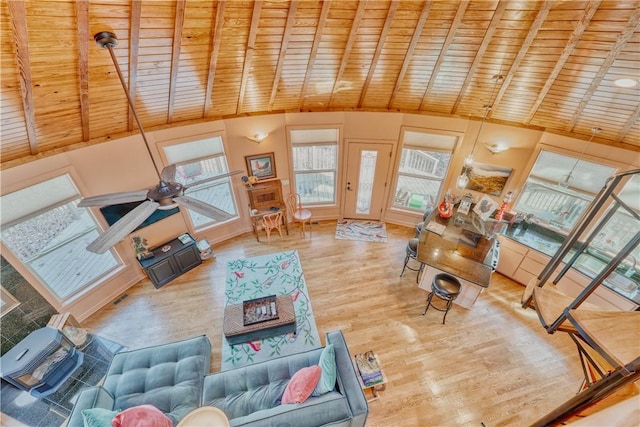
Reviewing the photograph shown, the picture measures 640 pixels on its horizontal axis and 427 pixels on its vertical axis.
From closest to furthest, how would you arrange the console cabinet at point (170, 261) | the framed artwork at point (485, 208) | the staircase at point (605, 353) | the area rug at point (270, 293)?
the staircase at point (605, 353), the area rug at point (270, 293), the framed artwork at point (485, 208), the console cabinet at point (170, 261)

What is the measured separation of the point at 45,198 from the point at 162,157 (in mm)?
1677

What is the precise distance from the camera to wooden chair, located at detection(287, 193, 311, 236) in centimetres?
616

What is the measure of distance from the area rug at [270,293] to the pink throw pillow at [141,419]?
1.36m

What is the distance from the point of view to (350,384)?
2.85 meters

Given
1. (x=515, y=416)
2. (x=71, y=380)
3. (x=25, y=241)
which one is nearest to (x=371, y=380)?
(x=515, y=416)

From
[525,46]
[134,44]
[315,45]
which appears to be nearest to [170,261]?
[134,44]

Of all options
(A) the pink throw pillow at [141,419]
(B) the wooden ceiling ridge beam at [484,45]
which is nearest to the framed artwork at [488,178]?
(B) the wooden ceiling ridge beam at [484,45]

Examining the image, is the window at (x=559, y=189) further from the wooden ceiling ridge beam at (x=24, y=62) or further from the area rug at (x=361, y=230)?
the wooden ceiling ridge beam at (x=24, y=62)

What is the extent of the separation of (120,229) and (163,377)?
218 centimetres

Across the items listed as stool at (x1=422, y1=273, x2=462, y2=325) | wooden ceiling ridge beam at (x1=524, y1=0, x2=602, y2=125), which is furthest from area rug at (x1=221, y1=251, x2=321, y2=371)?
wooden ceiling ridge beam at (x1=524, y1=0, x2=602, y2=125)

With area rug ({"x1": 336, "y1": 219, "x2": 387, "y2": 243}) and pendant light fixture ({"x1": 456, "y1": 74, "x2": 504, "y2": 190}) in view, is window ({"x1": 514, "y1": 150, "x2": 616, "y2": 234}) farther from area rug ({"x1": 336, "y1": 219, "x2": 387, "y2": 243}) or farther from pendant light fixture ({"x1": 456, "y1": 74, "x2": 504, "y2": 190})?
area rug ({"x1": 336, "y1": 219, "x2": 387, "y2": 243})

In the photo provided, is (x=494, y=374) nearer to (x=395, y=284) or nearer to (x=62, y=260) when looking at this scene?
(x=395, y=284)

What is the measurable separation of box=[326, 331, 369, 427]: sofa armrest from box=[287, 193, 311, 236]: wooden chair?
10.7ft

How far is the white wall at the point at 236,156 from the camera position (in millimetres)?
4105
